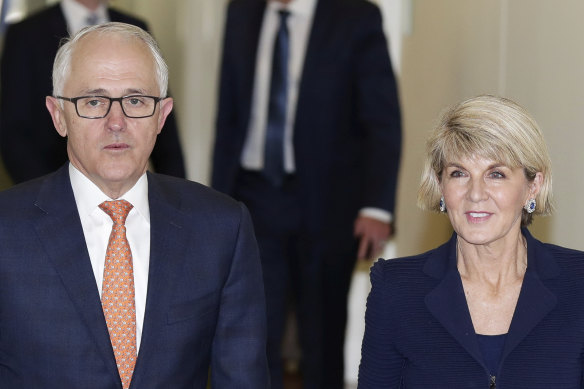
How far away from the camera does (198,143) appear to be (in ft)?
26.2

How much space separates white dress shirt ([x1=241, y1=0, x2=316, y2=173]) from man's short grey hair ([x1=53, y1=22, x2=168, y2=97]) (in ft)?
6.12

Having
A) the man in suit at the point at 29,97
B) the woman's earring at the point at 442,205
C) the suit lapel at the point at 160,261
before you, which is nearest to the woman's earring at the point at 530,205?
the woman's earring at the point at 442,205

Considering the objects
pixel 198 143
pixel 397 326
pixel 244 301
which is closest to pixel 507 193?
pixel 397 326

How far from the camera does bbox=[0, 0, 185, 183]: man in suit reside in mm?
4812

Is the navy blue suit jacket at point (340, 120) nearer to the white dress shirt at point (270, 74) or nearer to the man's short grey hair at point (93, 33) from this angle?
the white dress shirt at point (270, 74)

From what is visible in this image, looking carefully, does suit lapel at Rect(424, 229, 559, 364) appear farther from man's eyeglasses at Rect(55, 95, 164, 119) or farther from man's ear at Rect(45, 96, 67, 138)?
man's ear at Rect(45, 96, 67, 138)

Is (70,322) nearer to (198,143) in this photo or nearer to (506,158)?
(506,158)

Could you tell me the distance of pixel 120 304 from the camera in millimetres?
2721

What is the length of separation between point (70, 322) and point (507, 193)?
113 centimetres

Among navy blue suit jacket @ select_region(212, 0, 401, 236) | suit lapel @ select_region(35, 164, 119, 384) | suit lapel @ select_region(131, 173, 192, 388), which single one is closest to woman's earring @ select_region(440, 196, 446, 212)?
suit lapel @ select_region(131, 173, 192, 388)

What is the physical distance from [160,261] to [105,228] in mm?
158

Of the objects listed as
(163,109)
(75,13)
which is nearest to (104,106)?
(163,109)

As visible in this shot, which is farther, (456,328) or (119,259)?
(456,328)

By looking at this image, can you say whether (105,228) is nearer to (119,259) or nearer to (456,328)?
(119,259)
